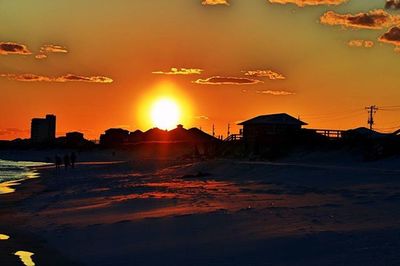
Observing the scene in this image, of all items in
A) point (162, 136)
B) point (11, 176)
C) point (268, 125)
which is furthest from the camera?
point (162, 136)

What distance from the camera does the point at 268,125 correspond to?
74125 mm

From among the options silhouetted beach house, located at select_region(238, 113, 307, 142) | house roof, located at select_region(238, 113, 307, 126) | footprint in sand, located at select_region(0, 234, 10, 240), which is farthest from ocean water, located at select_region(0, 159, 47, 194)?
house roof, located at select_region(238, 113, 307, 126)

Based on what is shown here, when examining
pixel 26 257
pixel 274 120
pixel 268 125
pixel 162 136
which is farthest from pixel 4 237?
pixel 162 136

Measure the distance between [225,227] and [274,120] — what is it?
5918cm

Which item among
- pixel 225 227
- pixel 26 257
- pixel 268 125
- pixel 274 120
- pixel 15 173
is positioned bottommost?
pixel 26 257

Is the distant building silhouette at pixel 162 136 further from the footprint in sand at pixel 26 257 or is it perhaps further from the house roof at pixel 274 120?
the footprint in sand at pixel 26 257

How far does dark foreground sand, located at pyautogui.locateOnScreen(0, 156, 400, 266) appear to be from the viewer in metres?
12.9

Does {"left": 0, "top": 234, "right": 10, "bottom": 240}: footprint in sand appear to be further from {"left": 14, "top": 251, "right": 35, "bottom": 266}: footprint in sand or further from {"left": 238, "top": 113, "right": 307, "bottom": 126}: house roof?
{"left": 238, "top": 113, "right": 307, "bottom": 126}: house roof

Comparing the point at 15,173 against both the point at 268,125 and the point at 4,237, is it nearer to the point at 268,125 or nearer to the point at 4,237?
the point at 268,125

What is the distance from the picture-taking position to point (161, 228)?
17516mm

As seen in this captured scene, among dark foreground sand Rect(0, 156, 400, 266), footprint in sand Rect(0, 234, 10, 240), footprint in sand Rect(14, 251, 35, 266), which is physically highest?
dark foreground sand Rect(0, 156, 400, 266)

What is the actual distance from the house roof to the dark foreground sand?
151 feet

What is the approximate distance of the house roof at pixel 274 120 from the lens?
74.5 metres

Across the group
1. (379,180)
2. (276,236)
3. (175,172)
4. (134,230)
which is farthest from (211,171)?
(276,236)
